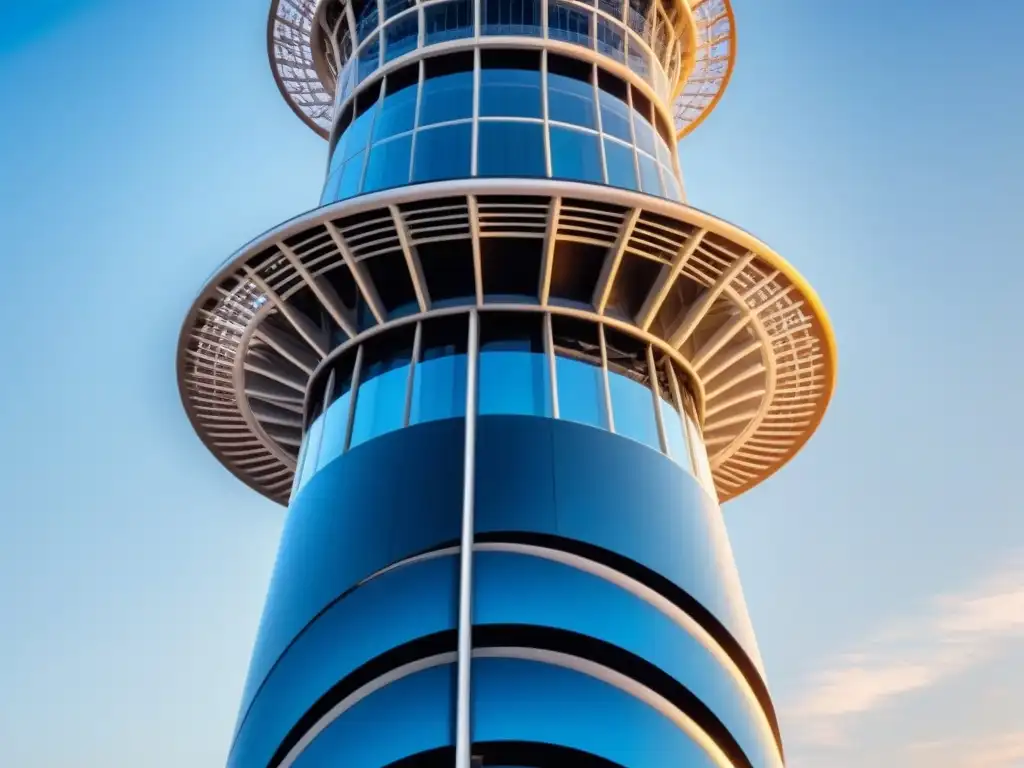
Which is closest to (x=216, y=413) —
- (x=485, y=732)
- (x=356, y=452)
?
(x=356, y=452)

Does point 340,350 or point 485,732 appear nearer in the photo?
point 485,732

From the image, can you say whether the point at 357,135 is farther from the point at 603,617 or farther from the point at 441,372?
the point at 603,617

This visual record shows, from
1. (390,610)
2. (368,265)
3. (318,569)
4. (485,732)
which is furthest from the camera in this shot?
(368,265)

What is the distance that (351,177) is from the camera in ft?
80.0

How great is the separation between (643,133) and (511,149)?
3.92m

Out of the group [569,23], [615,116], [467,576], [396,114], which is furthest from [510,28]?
[467,576]

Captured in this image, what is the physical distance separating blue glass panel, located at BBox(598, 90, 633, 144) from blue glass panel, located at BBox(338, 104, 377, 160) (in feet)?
17.1

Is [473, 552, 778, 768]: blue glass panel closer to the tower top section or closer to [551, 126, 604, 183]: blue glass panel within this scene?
[551, 126, 604, 183]: blue glass panel

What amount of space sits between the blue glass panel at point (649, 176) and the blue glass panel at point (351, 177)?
6.04 metres

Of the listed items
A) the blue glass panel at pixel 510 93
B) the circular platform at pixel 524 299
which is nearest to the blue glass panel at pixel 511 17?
the blue glass panel at pixel 510 93

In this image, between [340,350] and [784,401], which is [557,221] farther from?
[784,401]

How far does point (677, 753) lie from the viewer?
16.2m

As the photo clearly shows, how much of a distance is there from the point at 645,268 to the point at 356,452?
22.5ft

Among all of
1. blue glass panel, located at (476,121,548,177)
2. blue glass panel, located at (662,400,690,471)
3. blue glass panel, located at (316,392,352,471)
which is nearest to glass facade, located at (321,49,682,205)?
blue glass panel, located at (476,121,548,177)
